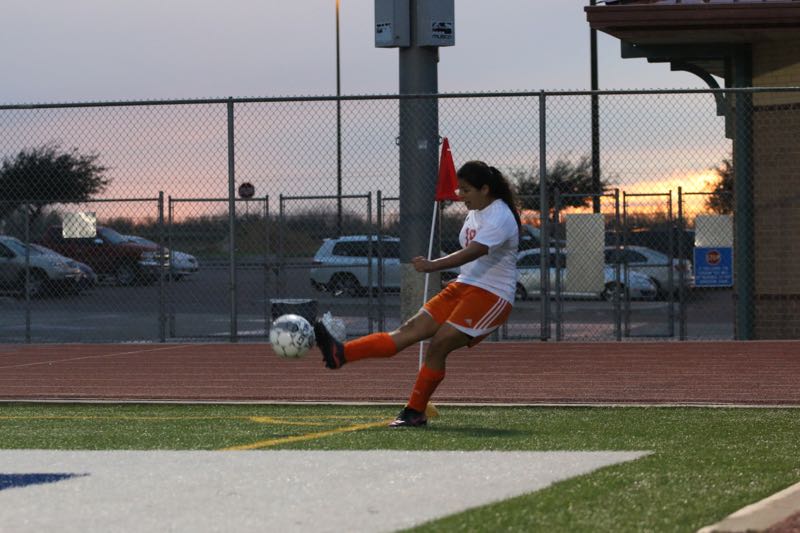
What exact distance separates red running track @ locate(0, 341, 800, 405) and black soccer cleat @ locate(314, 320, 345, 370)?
277 centimetres

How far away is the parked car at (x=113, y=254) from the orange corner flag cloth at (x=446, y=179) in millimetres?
11411

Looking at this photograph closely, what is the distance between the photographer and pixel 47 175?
2697cm

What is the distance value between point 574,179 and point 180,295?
25.6 feet

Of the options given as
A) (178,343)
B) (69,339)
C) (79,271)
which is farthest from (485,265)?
(79,271)

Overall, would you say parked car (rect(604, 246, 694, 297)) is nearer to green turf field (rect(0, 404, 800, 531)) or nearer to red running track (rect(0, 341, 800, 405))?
red running track (rect(0, 341, 800, 405))

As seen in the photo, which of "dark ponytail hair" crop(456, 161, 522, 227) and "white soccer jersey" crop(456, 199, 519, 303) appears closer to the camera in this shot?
"white soccer jersey" crop(456, 199, 519, 303)

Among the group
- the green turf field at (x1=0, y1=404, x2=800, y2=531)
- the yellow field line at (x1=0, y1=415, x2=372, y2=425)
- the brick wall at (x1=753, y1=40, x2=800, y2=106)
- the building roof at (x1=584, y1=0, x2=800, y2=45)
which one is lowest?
the yellow field line at (x1=0, y1=415, x2=372, y2=425)

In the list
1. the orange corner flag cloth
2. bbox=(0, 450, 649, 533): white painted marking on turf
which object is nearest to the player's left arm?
bbox=(0, 450, 649, 533): white painted marking on turf

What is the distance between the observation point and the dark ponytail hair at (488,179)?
10.1m

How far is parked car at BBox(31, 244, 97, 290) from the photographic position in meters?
25.2

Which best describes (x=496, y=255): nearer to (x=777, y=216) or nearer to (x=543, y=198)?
(x=543, y=198)

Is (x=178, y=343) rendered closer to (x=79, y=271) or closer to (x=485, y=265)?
(x=79, y=271)

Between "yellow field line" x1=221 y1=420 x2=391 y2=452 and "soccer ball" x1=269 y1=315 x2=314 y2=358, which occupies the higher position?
"soccer ball" x1=269 y1=315 x2=314 y2=358

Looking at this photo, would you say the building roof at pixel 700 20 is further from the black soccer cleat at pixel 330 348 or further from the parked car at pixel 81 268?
the black soccer cleat at pixel 330 348
